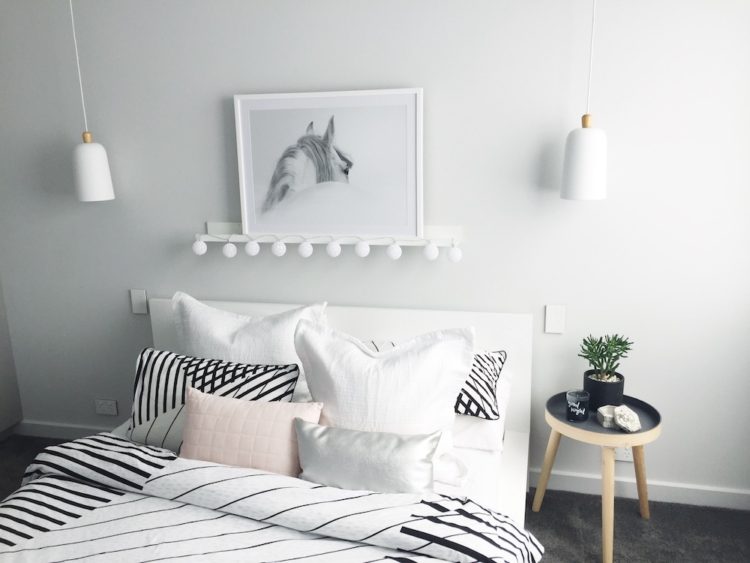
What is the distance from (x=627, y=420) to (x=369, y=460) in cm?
94

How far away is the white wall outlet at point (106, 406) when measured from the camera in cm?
300

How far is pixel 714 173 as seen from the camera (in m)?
2.16

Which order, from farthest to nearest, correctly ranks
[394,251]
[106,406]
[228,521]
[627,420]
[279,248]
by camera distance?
1. [106,406]
2. [279,248]
3. [394,251]
4. [627,420]
5. [228,521]

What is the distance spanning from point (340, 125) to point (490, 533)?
1.59 meters

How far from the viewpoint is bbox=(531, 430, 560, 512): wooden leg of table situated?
2.28 meters

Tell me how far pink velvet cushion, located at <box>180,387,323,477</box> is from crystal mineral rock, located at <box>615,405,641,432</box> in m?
1.02

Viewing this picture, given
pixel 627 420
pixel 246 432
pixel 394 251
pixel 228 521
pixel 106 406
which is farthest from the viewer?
pixel 106 406

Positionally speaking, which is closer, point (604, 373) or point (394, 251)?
point (604, 373)

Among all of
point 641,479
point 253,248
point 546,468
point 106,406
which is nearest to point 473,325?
point 546,468

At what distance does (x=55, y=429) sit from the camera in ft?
10.2

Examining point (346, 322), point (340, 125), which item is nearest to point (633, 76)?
point (340, 125)

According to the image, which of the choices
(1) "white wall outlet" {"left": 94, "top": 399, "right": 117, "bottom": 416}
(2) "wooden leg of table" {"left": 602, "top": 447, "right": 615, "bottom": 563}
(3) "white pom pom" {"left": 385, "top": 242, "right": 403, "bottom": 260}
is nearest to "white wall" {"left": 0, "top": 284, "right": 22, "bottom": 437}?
(1) "white wall outlet" {"left": 94, "top": 399, "right": 117, "bottom": 416}

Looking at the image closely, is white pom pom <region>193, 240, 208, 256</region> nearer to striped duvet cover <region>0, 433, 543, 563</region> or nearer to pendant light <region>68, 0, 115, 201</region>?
pendant light <region>68, 0, 115, 201</region>

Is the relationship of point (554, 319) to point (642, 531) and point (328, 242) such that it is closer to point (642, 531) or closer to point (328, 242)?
point (642, 531)
